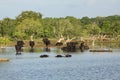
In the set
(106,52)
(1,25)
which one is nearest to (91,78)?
(106,52)

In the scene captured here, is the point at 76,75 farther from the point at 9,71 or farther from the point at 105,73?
the point at 9,71

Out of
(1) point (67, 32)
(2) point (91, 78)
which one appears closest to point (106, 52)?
(2) point (91, 78)

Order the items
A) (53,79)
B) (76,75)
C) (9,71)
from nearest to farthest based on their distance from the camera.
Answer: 1. (53,79)
2. (76,75)
3. (9,71)

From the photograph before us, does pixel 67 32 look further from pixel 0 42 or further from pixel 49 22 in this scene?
pixel 0 42

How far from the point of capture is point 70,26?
173 metres

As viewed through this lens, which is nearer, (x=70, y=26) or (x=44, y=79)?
(x=44, y=79)

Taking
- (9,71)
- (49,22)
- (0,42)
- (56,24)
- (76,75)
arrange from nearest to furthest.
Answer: (76,75)
(9,71)
(0,42)
(56,24)
(49,22)

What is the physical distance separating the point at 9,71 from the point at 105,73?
43.5 feet

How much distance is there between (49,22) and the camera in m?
193

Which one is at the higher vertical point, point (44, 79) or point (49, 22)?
point (49, 22)

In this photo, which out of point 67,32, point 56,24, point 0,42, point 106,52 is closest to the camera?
point 106,52

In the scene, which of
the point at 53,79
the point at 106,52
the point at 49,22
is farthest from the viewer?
the point at 49,22

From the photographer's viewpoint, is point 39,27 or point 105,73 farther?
point 39,27

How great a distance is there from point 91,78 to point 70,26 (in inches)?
4896
